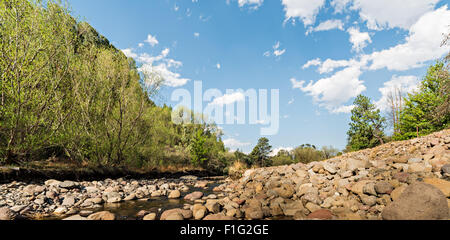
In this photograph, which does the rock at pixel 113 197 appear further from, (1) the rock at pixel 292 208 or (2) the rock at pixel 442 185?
(2) the rock at pixel 442 185

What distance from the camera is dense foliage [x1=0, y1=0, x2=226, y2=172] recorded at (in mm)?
7695

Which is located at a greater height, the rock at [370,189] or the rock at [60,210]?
the rock at [370,189]

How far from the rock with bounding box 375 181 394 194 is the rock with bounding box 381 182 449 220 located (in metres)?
0.77

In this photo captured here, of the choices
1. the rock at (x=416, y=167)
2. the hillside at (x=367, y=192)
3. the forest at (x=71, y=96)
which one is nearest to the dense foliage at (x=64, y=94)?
the forest at (x=71, y=96)

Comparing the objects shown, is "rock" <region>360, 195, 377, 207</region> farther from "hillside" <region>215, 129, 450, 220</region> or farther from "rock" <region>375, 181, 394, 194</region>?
"rock" <region>375, 181, 394, 194</region>

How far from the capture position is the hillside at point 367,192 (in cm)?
421

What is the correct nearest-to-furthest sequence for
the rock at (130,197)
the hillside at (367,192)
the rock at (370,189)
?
the hillside at (367,192) < the rock at (370,189) < the rock at (130,197)

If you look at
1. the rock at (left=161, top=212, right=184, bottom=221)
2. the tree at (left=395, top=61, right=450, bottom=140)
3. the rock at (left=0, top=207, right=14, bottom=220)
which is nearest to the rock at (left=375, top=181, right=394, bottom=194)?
the rock at (left=161, top=212, right=184, bottom=221)

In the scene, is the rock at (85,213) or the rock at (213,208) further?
the rock at (213,208)

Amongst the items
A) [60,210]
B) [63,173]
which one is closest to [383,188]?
[60,210]

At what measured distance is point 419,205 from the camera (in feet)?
13.5

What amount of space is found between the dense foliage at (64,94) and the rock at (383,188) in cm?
1232
